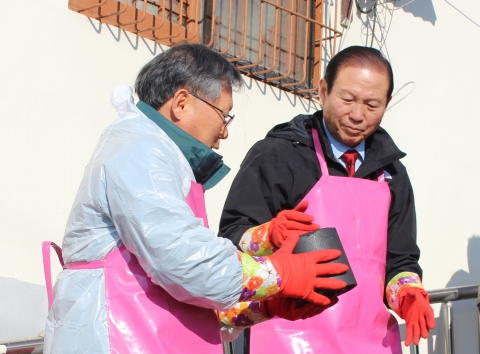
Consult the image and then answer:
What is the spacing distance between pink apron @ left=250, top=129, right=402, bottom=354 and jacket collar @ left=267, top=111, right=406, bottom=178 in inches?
1.5

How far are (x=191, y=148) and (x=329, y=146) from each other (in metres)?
0.84

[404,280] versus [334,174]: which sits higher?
[334,174]

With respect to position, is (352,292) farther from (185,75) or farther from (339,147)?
(185,75)

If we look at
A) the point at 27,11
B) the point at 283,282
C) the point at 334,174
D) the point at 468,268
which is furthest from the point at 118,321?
the point at 468,268

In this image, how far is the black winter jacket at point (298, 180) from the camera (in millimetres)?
2479

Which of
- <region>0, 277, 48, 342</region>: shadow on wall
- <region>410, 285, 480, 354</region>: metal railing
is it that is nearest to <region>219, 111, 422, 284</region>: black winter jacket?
<region>0, 277, 48, 342</region>: shadow on wall

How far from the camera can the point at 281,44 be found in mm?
5070

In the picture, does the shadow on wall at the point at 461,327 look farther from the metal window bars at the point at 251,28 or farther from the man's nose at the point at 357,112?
the man's nose at the point at 357,112

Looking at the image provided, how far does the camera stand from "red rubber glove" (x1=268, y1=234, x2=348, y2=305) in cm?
177

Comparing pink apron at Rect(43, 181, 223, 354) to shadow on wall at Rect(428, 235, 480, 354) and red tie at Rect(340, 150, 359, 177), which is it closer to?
red tie at Rect(340, 150, 359, 177)

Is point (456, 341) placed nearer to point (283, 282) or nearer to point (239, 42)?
point (239, 42)

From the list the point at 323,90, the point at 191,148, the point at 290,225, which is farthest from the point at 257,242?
the point at 323,90

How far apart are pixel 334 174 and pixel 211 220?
1.73 metres

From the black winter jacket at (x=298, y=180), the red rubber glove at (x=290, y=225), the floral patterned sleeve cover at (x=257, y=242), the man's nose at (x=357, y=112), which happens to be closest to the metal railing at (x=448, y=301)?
the black winter jacket at (x=298, y=180)
